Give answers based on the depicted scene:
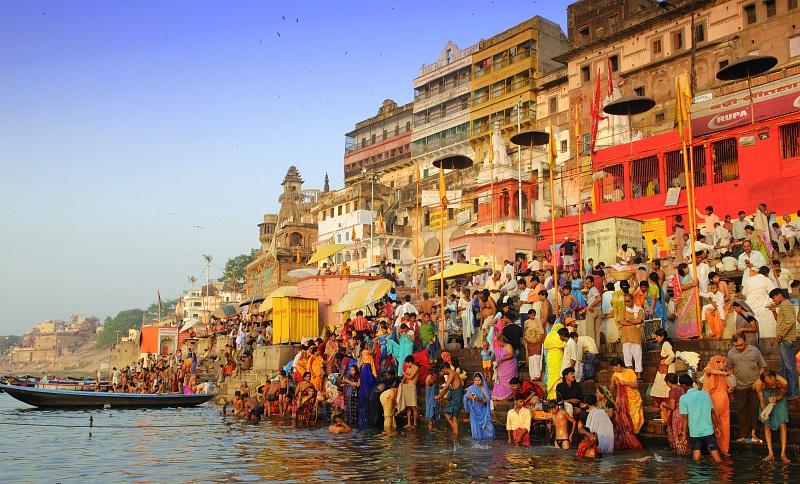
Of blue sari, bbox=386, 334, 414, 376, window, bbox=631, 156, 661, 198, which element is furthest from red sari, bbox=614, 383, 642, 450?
window, bbox=631, 156, 661, 198

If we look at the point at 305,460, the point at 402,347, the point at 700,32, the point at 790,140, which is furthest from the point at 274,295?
the point at 700,32

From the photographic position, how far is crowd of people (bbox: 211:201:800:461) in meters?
9.33

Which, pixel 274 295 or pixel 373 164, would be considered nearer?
pixel 274 295

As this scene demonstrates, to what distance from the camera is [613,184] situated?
2753 cm

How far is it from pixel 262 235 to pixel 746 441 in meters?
65.3

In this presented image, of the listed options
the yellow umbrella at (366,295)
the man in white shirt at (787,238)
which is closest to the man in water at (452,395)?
the man in white shirt at (787,238)

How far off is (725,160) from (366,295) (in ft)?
40.5

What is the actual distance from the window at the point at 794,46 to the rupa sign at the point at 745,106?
24.1ft

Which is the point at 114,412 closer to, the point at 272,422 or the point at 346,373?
the point at 272,422

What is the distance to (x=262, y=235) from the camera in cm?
7219

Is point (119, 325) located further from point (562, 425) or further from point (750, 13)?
point (562, 425)

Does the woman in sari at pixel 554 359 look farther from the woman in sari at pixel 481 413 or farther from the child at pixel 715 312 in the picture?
the child at pixel 715 312

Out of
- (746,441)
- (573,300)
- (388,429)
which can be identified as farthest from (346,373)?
(746,441)

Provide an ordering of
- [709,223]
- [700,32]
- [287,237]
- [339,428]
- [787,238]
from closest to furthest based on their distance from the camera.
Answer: [339,428], [787,238], [709,223], [700,32], [287,237]
